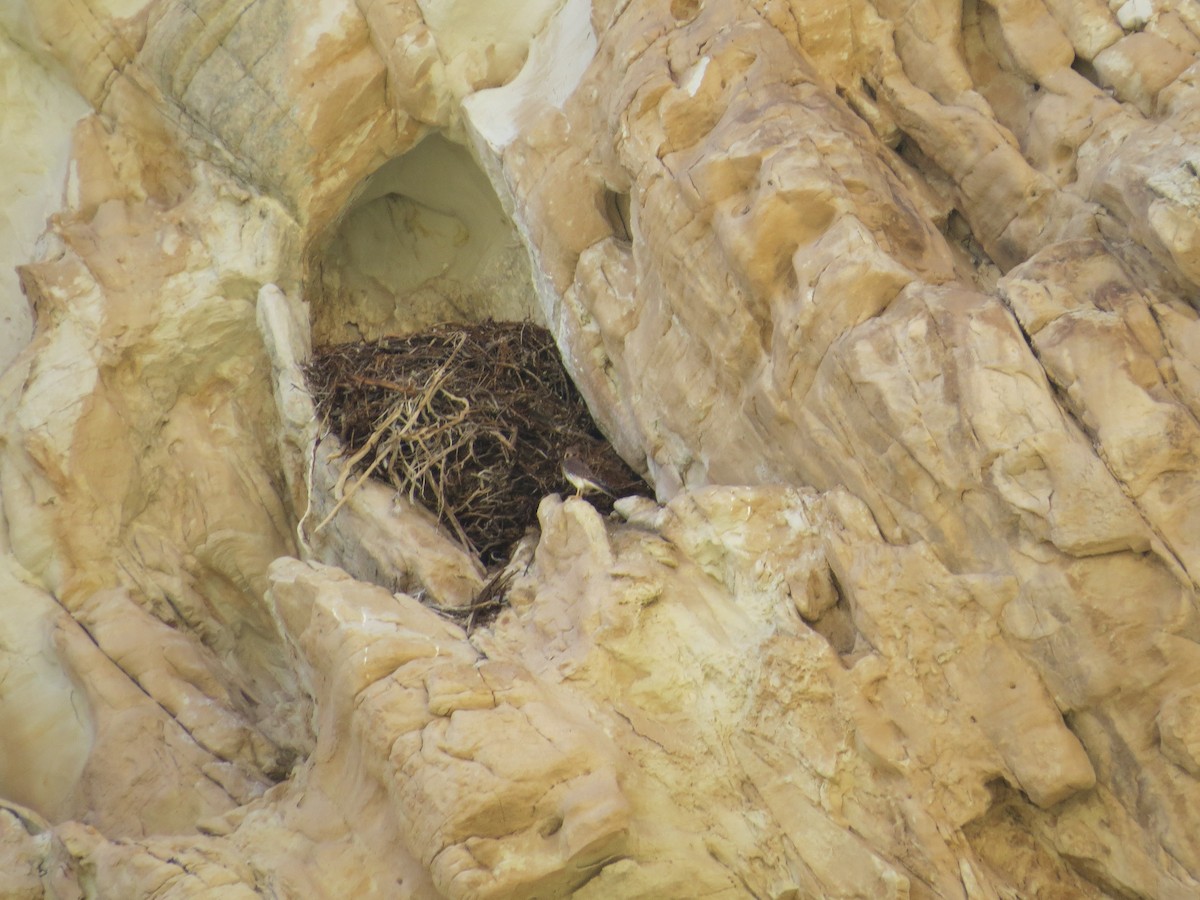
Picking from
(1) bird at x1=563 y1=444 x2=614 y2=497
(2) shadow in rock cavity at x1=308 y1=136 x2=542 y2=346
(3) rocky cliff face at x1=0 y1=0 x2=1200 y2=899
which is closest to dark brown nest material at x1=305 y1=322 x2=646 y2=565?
(1) bird at x1=563 y1=444 x2=614 y2=497

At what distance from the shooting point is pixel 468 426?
563cm

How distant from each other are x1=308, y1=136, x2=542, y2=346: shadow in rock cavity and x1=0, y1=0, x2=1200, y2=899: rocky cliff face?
0.46 metres

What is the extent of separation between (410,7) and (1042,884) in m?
4.98

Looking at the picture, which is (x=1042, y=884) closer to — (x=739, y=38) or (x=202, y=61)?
(x=739, y=38)

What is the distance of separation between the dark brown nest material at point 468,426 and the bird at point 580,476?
2.1 inches

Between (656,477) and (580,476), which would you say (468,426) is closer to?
(580,476)

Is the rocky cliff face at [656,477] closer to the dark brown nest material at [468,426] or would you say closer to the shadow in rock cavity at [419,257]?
the dark brown nest material at [468,426]

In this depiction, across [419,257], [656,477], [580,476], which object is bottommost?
[656,477]

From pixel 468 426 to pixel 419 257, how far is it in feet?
6.69

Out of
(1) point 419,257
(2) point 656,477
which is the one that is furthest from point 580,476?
(1) point 419,257

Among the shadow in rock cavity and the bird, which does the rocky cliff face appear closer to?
the bird

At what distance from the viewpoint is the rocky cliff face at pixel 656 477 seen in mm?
3621

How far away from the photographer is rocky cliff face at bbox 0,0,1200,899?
362 centimetres

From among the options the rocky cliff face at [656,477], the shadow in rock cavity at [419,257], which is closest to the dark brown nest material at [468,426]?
the rocky cliff face at [656,477]
